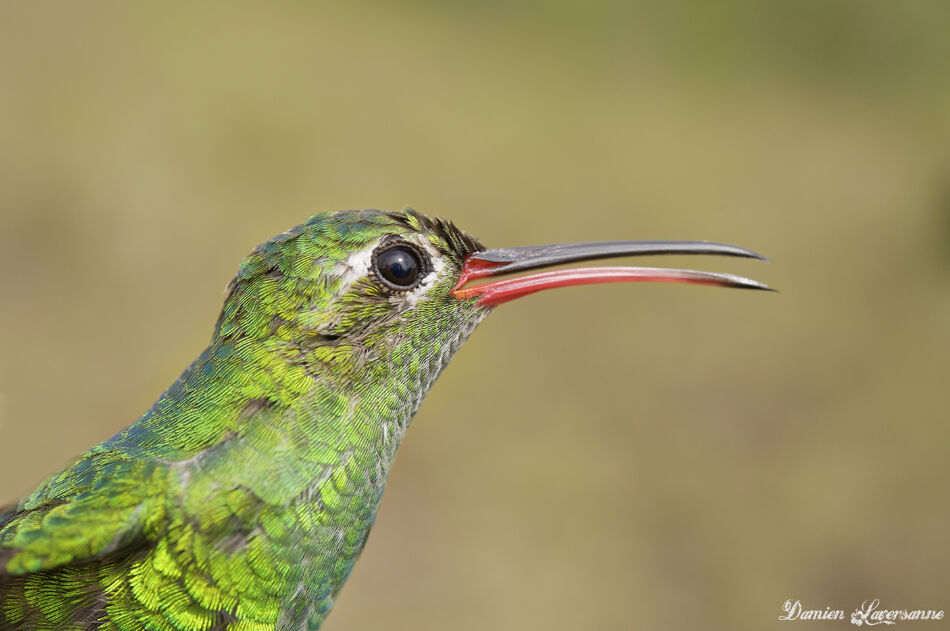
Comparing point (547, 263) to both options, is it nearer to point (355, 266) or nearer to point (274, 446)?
point (355, 266)

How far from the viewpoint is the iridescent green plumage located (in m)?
1.51

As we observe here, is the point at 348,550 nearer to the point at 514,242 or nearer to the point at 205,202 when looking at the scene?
the point at 514,242

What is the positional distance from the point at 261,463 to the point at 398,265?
508mm

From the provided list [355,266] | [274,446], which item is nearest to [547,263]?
[355,266]

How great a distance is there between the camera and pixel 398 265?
1.81 metres

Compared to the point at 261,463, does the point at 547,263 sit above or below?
above

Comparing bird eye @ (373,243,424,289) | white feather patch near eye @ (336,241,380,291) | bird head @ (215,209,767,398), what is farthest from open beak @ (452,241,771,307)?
white feather patch near eye @ (336,241,380,291)

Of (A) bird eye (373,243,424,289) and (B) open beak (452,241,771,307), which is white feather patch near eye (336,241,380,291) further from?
(B) open beak (452,241,771,307)

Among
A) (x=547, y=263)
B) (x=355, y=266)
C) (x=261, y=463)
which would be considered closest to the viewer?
(x=261, y=463)

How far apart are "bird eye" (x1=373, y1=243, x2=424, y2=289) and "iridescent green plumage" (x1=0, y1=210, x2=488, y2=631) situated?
20mm

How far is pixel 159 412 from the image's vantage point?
175 centimetres

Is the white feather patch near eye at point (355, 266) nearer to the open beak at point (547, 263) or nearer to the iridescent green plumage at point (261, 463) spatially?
the iridescent green plumage at point (261, 463)

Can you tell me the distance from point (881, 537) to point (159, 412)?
4974 mm

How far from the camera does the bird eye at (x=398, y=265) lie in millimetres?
1800
